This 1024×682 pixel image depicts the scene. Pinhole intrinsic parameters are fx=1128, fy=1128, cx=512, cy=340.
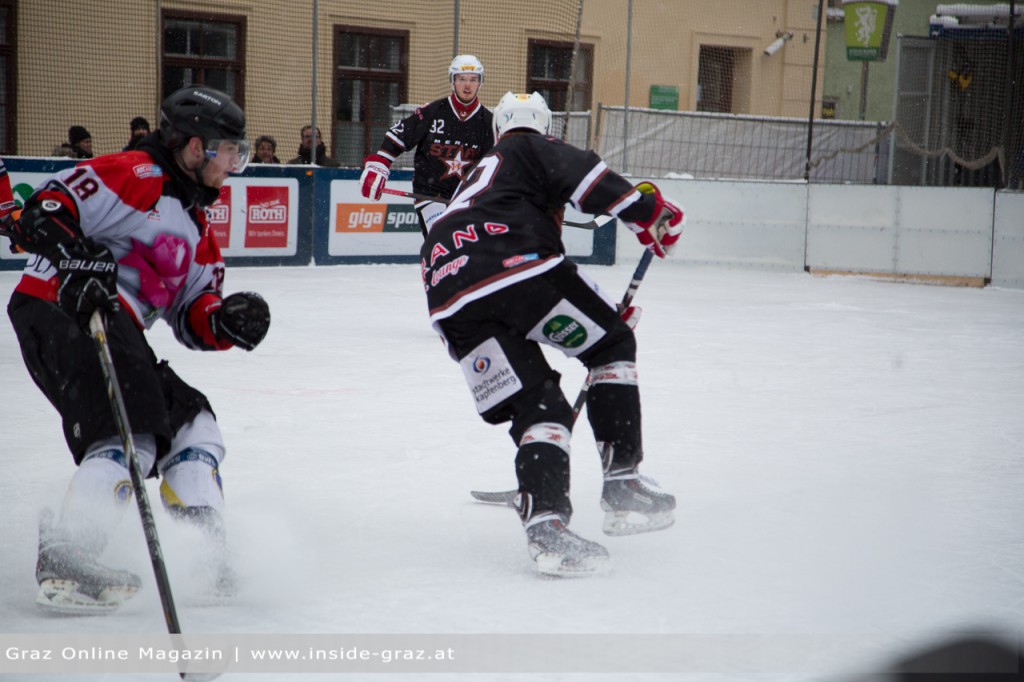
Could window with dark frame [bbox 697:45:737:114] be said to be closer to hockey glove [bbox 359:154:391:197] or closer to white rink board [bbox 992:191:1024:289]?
white rink board [bbox 992:191:1024:289]

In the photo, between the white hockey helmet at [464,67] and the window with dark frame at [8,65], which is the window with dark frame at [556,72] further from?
the white hockey helmet at [464,67]

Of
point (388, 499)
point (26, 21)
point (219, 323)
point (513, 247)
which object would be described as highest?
point (26, 21)

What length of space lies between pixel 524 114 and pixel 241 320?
0.92 m

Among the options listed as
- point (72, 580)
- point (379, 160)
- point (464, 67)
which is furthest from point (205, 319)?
point (464, 67)

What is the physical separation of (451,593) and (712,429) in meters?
2.08

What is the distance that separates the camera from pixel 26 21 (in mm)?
12156

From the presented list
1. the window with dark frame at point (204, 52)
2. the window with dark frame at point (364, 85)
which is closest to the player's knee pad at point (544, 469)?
the window with dark frame at point (204, 52)

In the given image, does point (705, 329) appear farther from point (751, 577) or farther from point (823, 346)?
point (751, 577)

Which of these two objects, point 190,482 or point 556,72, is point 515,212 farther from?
point 556,72

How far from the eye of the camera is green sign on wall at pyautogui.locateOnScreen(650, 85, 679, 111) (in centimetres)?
1636

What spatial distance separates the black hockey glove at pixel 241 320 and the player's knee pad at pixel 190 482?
259 millimetres

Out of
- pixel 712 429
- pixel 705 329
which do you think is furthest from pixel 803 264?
pixel 712 429

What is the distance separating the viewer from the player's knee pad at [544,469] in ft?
8.56

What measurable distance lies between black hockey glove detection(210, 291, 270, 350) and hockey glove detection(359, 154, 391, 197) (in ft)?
11.5
